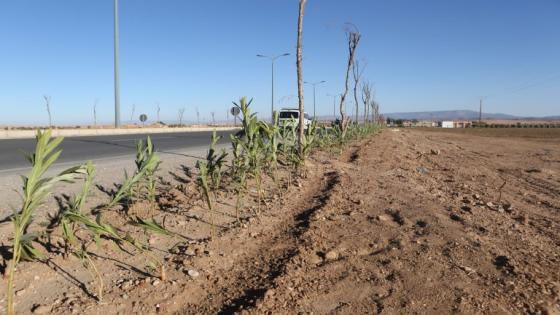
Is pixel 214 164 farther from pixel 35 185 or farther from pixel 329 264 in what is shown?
pixel 35 185

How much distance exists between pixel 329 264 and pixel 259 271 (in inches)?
19.6

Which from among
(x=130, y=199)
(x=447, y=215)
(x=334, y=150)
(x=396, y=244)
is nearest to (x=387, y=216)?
(x=447, y=215)

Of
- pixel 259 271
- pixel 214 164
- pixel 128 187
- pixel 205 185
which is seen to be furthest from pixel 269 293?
pixel 214 164

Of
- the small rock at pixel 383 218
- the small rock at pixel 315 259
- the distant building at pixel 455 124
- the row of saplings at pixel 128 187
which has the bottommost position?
the small rock at pixel 315 259

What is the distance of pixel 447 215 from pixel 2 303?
3.85 metres

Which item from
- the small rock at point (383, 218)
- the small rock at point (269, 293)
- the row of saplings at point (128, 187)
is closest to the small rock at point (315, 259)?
the small rock at point (269, 293)

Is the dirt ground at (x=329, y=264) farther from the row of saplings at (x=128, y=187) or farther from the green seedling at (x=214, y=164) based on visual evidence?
the green seedling at (x=214, y=164)

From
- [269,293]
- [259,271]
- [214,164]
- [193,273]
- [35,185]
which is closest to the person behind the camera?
[35,185]

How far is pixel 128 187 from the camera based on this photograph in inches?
156

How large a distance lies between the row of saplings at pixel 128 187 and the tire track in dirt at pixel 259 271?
0.44 meters

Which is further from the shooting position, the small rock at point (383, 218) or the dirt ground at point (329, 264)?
the small rock at point (383, 218)

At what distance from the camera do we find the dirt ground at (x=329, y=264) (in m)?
2.57

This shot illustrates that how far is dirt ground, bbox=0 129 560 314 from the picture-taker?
2.57 meters

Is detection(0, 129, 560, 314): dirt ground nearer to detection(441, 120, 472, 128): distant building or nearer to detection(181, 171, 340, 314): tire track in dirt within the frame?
detection(181, 171, 340, 314): tire track in dirt
